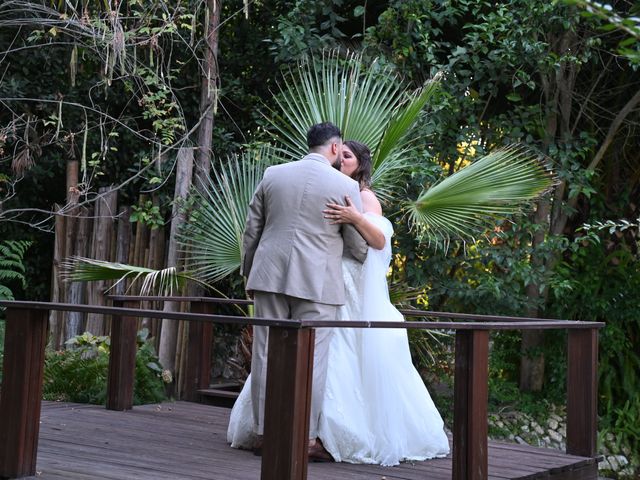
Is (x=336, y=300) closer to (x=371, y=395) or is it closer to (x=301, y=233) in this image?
(x=301, y=233)

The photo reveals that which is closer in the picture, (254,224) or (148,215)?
(254,224)

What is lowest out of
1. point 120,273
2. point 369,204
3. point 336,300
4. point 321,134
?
point 336,300

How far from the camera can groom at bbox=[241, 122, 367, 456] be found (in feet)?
15.1

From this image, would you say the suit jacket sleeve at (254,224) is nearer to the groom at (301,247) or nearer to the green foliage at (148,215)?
the groom at (301,247)

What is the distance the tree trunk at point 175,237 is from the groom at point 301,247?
136 inches

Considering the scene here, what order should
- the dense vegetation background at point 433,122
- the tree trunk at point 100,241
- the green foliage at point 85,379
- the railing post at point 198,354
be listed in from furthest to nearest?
the tree trunk at point 100,241
the dense vegetation background at point 433,122
the green foliage at point 85,379
the railing post at point 198,354

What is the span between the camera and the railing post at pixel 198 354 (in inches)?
279

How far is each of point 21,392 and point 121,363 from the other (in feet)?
7.10

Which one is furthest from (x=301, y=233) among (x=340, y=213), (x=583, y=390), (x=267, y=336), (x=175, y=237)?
Result: (x=175, y=237)

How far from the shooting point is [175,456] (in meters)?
4.93

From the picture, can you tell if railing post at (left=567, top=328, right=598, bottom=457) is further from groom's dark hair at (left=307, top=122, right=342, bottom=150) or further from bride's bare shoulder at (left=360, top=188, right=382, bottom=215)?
groom's dark hair at (left=307, top=122, right=342, bottom=150)

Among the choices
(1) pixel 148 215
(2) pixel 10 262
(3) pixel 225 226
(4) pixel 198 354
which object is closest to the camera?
(4) pixel 198 354

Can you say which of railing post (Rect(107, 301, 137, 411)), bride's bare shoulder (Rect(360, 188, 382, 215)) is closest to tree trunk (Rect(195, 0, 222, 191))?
railing post (Rect(107, 301, 137, 411))

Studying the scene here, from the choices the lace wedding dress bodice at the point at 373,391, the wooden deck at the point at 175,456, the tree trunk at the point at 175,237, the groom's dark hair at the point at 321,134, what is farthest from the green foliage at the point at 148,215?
the groom's dark hair at the point at 321,134
